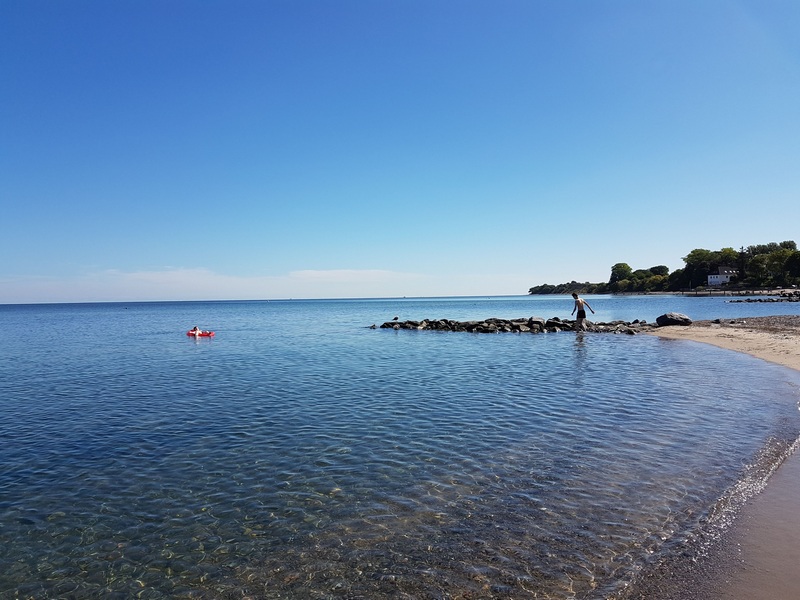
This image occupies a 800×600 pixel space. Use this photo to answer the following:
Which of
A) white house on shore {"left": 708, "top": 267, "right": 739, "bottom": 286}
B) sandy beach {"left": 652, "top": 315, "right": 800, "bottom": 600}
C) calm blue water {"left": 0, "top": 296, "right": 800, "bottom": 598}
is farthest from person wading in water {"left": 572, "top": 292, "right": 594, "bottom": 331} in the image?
white house on shore {"left": 708, "top": 267, "right": 739, "bottom": 286}

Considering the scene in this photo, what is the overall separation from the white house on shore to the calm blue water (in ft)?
609

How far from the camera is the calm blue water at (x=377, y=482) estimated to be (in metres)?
6.76

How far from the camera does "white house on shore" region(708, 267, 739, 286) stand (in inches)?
6811

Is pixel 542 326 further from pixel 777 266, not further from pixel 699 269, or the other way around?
pixel 699 269

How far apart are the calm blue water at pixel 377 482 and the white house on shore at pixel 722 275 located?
18563 centimetres

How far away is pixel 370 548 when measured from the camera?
24.0 feet

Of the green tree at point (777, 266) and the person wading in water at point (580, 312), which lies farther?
the green tree at point (777, 266)

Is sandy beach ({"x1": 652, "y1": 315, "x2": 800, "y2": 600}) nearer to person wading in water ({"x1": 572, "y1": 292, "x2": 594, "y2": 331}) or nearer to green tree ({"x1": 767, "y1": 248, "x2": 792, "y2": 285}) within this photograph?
person wading in water ({"x1": 572, "y1": 292, "x2": 594, "y2": 331})

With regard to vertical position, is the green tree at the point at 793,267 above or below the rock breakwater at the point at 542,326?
above

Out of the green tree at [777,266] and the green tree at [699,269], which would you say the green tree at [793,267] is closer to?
the green tree at [777,266]

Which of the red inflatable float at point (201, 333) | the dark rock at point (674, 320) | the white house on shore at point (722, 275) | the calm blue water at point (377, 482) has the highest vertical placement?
the white house on shore at point (722, 275)

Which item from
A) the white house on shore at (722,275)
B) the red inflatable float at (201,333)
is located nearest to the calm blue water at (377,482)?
the red inflatable float at (201,333)

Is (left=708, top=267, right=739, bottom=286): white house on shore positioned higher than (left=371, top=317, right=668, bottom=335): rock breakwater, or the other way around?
(left=708, top=267, right=739, bottom=286): white house on shore

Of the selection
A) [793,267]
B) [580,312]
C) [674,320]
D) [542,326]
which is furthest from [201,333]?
[793,267]
